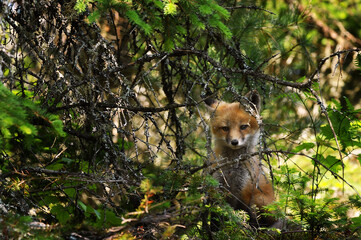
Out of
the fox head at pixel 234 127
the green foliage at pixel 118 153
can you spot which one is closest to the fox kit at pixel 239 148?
the fox head at pixel 234 127

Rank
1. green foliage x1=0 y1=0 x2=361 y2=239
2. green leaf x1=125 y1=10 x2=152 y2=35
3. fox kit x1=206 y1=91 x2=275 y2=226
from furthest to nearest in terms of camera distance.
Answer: fox kit x1=206 y1=91 x2=275 y2=226 < green leaf x1=125 y1=10 x2=152 y2=35 < green foliage x1=0 y1=0 x2=361 y2=239

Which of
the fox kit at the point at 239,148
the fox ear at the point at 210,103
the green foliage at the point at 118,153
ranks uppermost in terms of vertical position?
the fox ear at the point at 210,103

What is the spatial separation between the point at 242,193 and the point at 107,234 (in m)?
2.58

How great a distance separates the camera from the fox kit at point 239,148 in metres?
4.55

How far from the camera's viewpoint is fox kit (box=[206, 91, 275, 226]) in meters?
4.55

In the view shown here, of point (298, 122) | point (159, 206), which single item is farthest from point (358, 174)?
point (159, 206)

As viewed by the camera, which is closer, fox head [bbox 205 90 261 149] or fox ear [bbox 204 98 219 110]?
fox head [bbox 205 90 261 149]

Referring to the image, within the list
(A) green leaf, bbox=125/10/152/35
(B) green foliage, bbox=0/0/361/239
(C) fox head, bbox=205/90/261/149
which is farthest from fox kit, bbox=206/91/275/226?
(A) green leaf, bbox=125/10/152/35

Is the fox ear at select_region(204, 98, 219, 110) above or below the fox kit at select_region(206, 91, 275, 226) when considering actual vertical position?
above

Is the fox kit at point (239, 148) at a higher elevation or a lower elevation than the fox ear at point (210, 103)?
lower

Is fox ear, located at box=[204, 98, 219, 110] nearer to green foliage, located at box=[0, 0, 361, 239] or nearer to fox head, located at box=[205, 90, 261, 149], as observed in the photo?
fox head, located at box=[205, 90, 261, 149]

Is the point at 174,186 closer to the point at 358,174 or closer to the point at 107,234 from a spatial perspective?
the point at 107,234

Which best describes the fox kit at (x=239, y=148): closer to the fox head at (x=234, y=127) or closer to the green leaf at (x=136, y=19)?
the fox head at (x=234, y=127)

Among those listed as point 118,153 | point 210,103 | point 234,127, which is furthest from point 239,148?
point 118,153
